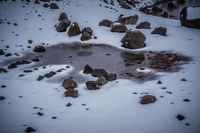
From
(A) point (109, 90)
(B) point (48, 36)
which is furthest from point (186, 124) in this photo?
(B) point (48, 36)

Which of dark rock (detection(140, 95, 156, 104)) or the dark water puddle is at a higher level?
the dark water puddle

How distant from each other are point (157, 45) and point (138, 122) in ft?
18.1

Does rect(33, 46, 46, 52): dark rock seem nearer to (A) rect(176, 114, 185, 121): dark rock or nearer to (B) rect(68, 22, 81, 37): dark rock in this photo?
(B) rect(68, 22, 81, 37): dark rock

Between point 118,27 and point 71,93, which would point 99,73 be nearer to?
point 71,93

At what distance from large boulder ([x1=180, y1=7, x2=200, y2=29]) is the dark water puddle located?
456 cm

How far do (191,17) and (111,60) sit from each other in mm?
6788

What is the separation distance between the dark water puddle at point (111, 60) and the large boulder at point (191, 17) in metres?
4.56

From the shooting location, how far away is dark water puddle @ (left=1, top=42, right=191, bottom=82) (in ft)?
16.9

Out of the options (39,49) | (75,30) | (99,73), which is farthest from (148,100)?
(75,30)

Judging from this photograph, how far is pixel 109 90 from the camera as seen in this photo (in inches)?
165

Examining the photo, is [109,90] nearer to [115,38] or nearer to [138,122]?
[138,122]

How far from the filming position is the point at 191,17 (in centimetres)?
977

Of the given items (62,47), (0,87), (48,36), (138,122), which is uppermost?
(48,36)

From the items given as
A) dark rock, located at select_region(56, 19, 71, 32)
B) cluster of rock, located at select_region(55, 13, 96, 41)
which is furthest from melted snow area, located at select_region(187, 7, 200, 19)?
dark rock, located at select_region(56, 19, 71, 32)
